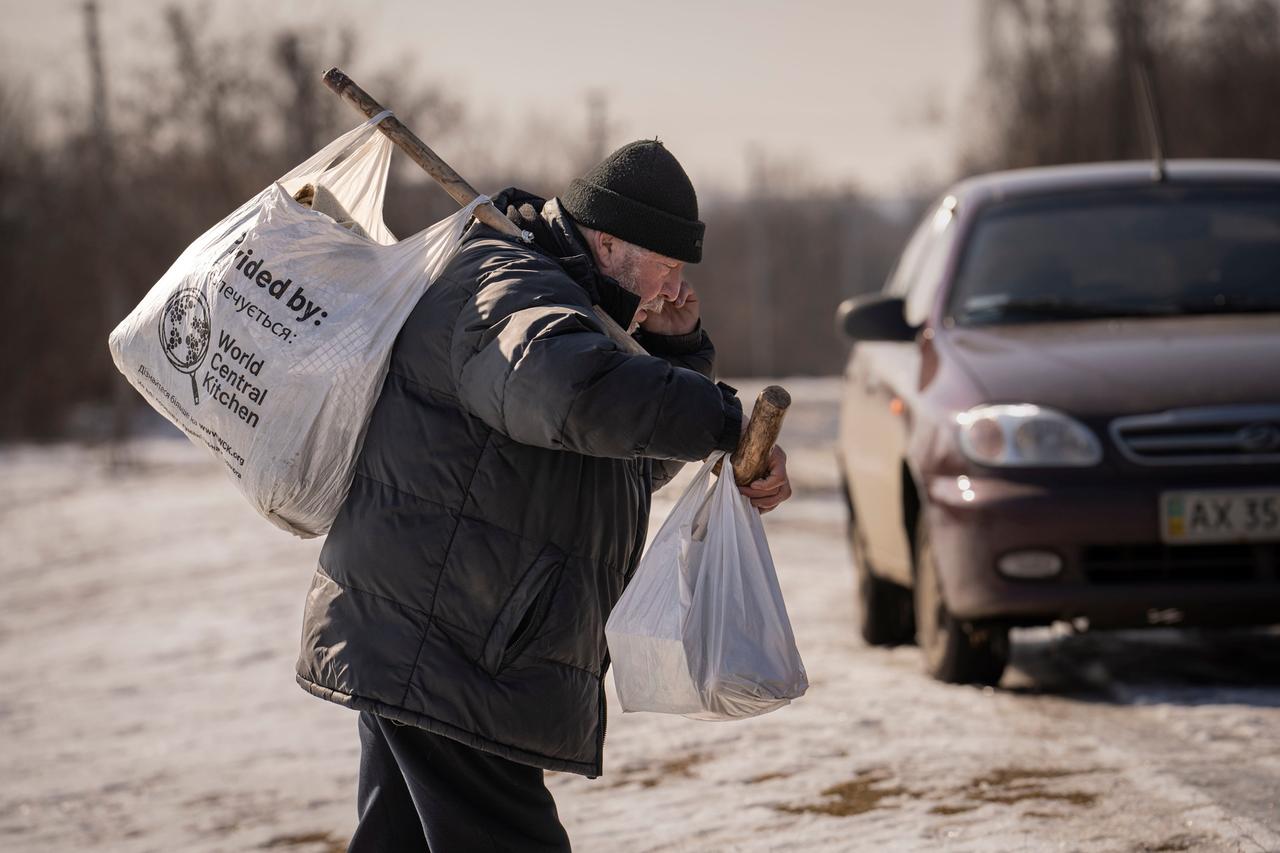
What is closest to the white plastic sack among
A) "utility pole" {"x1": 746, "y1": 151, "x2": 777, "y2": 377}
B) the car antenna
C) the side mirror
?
the side mirror

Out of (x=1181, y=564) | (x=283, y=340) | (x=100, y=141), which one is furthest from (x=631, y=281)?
(x=100, y=141)

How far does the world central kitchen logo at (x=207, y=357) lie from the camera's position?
9.43 ft

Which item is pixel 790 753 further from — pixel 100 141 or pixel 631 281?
pixel 100 141

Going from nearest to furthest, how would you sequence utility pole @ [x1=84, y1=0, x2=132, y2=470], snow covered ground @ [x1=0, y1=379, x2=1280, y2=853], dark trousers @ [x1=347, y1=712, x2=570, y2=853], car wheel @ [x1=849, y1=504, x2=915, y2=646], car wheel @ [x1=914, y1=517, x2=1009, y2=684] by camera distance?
dark trousers @ [x1=347, y1=712, x2=570, y2=853] < snow covered ground @ [x1=0, y1=379, x2=1280, y2=853] < car wheel @ [x1=914, y1=517, x2=1009, y2=684] < car wheel @ [x1=849, y1=504, x2=915, y2=646] < utility pole @ [x1=84, y1=0, x2=132, y2=470]

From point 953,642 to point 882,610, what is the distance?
119 cm

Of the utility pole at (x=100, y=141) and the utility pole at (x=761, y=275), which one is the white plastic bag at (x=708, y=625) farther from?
the utility pole at (x=761, y=275)

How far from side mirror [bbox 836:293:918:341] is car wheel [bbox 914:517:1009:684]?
2.51ft

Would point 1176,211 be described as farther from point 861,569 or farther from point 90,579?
point 90,579

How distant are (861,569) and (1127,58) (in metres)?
23.4

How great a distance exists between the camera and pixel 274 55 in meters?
25.7

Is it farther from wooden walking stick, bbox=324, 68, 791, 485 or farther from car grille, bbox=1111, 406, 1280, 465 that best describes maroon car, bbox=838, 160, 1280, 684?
wooden walking stick, bbox=324, 68, 791, 485

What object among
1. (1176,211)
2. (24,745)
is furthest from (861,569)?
(24,745)

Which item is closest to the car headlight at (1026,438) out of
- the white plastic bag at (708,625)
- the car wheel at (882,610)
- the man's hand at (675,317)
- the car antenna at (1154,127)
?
the car wheel at (882,610)

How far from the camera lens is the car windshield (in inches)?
225
